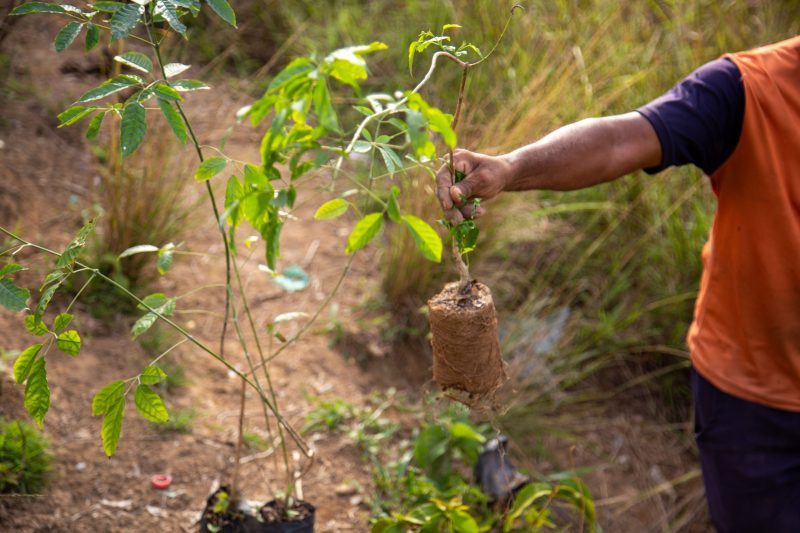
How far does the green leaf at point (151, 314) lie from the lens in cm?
142

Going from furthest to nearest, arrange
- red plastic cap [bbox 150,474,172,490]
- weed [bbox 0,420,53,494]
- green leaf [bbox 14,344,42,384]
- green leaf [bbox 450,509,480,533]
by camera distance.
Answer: red plastic cap [bbox 150,474,172,490], weed [bbox 0,420,53,494], green leaf [bbox 450,509,480,533], green leaf [bbox 14,344,42,384]

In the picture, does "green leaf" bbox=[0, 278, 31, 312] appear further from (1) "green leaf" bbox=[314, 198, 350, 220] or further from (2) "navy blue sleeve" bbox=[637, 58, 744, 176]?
(2) "navy blue sleeve" bbox=[637, 58, 744, 176]

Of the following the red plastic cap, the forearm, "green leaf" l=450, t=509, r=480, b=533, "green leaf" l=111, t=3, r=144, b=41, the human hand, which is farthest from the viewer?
the red plastic cap

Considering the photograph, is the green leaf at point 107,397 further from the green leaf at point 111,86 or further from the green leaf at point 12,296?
the green leaf at point 111,86

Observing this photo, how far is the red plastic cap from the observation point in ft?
6.81

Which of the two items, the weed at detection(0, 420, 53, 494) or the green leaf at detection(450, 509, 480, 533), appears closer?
the green leaf at detection(450, 509, 480, 533)

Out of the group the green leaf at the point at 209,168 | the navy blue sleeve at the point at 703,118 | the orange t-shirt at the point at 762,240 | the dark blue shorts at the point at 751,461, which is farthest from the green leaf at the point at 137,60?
the dark blue shorts at the point at 751,461

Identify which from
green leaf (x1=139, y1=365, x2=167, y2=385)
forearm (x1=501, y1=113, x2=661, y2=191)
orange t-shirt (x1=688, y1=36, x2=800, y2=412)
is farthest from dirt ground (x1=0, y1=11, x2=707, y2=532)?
orange t-shirt (x1=688, y1=36, x2=800, y2=412)

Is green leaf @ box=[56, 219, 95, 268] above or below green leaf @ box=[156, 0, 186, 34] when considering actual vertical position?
below

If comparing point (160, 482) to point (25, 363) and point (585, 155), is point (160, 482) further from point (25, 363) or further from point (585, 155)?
point (585, 155)

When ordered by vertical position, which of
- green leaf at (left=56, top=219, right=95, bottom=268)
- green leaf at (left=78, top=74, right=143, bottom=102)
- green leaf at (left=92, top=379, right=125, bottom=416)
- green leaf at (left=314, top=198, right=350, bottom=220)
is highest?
green leaf at (left=78, top=74, right=143, bottom=102)

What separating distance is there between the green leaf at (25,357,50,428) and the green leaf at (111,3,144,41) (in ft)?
1.83

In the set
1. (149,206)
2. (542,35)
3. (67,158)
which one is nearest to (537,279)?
(542,35)

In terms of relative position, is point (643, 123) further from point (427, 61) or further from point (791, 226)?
point (427, 61)
